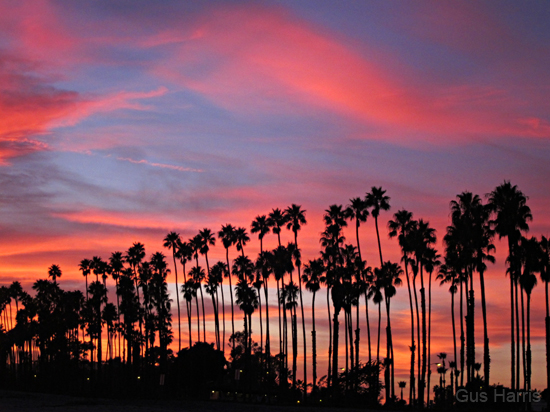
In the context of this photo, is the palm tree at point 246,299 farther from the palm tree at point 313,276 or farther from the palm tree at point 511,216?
the palm tree at point 511,216

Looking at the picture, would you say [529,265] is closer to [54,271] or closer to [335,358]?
[335,358]

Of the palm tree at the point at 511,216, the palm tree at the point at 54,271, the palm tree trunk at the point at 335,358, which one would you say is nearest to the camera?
the palm tree at the point at 511,216

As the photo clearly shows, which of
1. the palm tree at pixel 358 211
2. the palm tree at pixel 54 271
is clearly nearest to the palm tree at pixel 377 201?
the palm tree at pixel 358 211

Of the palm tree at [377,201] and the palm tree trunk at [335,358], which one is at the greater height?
the palm tree at [377,201]

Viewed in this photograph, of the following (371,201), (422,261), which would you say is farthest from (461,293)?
(371,201)

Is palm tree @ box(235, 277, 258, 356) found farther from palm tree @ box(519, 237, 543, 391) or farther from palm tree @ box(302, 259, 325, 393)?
palm tree @ box(519, 237, 543, 391)

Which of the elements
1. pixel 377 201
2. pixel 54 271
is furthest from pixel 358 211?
pixel 54 271

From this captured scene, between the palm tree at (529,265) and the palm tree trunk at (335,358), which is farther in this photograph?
the palm tree trunk at (335,358)

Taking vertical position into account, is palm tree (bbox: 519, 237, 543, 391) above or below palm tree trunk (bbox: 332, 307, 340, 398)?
above

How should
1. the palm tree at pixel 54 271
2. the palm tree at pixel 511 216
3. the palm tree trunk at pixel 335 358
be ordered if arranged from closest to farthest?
the palm tree at pixel 511 216 → the palm tree trunk at pixel 335 358 → the palm tree at pixel 54 271

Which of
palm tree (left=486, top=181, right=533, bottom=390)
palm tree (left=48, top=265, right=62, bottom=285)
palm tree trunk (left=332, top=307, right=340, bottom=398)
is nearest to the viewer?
palm tree (left=486, top=181, right=533, bottom=390)

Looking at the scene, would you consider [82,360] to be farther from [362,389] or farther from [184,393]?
[362,389]

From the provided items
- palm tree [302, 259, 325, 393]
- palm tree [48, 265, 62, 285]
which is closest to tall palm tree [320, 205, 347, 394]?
palm tree [302, 259, 325, 393]

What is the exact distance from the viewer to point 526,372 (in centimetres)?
6188
